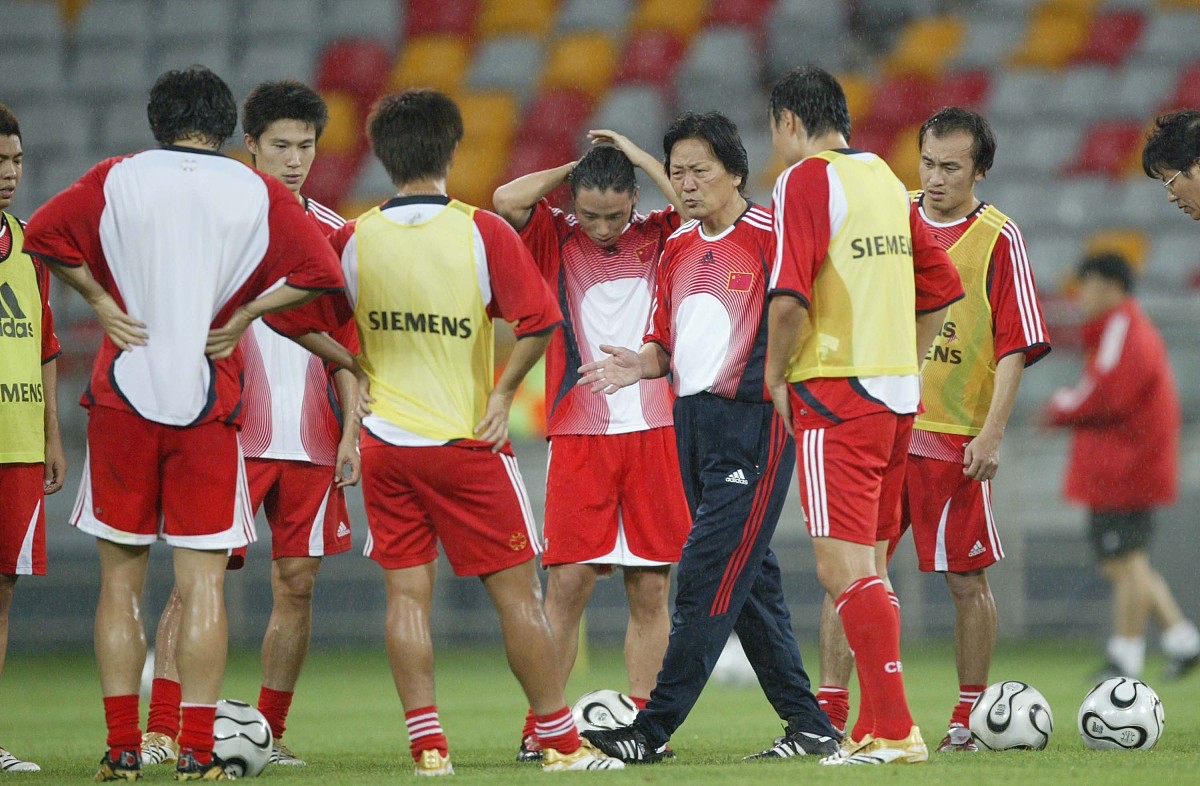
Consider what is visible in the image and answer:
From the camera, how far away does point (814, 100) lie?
4.97m

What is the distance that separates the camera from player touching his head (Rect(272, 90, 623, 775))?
4742mm

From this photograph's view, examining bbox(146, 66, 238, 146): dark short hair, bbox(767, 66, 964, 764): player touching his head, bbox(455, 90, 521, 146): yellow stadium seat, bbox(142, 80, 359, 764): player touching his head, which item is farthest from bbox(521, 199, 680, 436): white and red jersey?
bbox(455, 90, 521, 146): yellow stadium seat

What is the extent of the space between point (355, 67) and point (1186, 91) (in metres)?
8.61

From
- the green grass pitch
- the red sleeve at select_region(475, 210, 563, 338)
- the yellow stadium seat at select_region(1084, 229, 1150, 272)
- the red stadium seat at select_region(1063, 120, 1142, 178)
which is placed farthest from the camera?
the red stadium seat at select_region(1063, 120, 1142, 178)

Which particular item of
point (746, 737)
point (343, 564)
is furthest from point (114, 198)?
point (343, 564)

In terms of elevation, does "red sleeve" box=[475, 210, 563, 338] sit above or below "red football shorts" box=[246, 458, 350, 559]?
above

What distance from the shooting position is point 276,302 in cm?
484

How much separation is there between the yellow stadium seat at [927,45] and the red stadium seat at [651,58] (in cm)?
229

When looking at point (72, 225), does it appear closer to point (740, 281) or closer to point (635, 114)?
point (740, 281)

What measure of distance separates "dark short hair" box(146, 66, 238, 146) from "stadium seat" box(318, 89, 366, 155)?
439 inches

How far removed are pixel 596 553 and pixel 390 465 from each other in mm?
1347

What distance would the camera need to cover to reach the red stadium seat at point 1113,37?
15680 millimetres

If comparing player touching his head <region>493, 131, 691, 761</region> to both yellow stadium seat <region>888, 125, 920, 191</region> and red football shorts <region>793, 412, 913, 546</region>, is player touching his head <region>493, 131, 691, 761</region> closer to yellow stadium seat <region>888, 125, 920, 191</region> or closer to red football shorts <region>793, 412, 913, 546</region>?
red football shorts <region>793, 412, 913, 546</region>

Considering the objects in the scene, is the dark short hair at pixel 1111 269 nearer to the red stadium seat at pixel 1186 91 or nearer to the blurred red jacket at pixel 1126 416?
the blurred red jacket at pixel 1126 416
